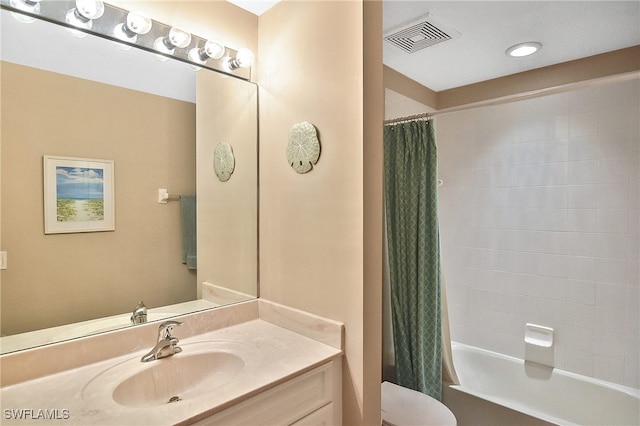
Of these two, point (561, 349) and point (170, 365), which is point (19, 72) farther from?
point (561, 349)

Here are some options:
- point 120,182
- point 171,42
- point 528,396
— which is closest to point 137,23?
point 171,42

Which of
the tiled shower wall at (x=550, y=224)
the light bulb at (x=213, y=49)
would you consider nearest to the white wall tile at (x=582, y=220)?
the tiled shower wall at (x=550, y=224)

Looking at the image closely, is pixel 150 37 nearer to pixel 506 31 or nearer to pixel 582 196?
pixel 506 31

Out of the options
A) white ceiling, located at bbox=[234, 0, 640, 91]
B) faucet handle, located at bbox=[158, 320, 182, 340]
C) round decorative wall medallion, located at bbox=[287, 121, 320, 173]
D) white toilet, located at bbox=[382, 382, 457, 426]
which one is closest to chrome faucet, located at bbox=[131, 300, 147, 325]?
faucet handle, located at bbox=[158, 320, 182, 340]

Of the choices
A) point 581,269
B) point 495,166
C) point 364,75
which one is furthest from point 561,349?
point 364,75

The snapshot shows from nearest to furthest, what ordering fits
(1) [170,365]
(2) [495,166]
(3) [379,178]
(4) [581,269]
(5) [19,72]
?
(5) [19,72], (1) [170,365], (3) [379,178], (4) [581,269], (2) [495,166]

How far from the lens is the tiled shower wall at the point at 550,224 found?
2.20 metres

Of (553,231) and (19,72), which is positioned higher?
(19,72)

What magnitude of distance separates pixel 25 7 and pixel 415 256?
207 cm

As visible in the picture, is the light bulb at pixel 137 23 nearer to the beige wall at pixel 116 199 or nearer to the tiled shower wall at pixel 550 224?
the beige wall at pixel 116 199

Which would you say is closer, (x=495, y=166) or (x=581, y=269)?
(x=581, y=269)

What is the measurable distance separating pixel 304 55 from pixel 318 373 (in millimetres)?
1281

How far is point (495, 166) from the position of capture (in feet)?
8.87

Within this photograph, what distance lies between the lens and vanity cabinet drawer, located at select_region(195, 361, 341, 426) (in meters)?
1.00
